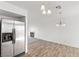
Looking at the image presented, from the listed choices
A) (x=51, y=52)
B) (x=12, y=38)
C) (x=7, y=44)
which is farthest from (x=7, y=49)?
(x=51, y=52)

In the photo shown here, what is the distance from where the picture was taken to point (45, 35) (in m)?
9.58

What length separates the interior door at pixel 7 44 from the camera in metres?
3.79

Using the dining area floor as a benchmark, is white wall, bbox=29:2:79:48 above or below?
above

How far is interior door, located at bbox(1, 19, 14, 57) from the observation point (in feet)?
12.5

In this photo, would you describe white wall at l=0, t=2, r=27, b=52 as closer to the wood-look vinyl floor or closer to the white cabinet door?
the white cabinet door

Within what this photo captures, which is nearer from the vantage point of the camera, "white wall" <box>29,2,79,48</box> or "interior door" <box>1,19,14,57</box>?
"interior door" <box>1,19,14,57</box>

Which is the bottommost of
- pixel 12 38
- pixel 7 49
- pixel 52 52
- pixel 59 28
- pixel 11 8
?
pixel 52 52

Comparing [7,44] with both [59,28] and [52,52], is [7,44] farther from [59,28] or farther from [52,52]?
[59,28]

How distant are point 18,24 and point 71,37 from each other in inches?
187

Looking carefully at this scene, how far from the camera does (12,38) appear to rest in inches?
171

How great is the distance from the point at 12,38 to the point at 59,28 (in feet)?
17.0

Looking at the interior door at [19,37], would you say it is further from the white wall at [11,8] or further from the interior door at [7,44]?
the white wall at [11,8]

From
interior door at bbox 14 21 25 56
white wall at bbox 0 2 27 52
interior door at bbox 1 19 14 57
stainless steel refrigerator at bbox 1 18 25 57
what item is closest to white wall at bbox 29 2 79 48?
white wall at bbox 0 2 27 52

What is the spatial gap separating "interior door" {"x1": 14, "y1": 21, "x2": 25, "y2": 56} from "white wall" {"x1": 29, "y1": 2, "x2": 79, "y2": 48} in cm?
319
